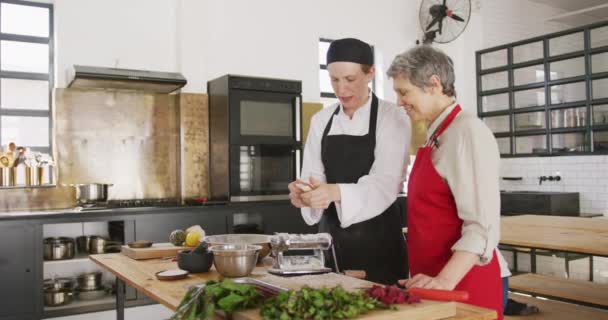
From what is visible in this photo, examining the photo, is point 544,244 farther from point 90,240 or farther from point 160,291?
point 90,240

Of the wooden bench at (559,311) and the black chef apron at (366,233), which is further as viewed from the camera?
the wooden bench at (559,311)

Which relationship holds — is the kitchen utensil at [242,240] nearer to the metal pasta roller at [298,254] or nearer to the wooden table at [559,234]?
the metal pasta roller at [298,254]

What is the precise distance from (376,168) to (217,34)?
14.2 ft

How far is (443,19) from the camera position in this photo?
774 cm

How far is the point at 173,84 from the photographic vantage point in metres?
5.53

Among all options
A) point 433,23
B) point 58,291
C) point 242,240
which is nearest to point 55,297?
point 58,291

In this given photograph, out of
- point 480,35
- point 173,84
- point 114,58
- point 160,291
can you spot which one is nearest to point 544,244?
point 160,291

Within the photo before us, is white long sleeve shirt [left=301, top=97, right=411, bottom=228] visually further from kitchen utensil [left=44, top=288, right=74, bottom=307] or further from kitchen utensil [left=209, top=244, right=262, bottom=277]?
kitchen utensil [left=44, top=288, right=74, bottom=307]

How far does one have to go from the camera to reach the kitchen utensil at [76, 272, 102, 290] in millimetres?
5020

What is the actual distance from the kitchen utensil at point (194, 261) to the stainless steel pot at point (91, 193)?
336 cm

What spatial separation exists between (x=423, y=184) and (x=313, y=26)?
5.40m

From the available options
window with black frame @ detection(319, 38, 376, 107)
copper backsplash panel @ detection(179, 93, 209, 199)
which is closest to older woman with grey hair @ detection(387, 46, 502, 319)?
copper backsplash panel @ detection(179, 93, 209, 199)

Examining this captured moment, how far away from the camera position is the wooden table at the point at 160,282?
5.30ft

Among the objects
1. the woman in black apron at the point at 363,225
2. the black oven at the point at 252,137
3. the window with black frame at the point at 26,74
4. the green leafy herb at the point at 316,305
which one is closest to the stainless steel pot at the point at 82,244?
the window with black frame at the point at 26,74
